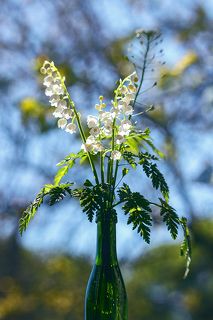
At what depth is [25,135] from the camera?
4695 mm

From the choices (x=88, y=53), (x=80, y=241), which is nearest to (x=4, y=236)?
(x=80, y=241)

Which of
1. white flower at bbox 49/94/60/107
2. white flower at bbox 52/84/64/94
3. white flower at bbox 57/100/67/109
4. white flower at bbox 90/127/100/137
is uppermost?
white flower at bbox 52/84/64/94

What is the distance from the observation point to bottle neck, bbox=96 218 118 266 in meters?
0.89

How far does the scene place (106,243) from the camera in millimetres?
900

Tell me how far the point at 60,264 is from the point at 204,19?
2.17 metres

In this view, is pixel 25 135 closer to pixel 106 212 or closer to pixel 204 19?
pixel 204 19

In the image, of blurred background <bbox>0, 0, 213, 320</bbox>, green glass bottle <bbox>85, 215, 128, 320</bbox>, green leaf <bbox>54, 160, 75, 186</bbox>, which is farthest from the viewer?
blurred background <bbox>0, 0, 213, 320</bbox>

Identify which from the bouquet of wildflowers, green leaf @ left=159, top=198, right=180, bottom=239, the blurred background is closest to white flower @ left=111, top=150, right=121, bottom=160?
the bouquet of wildflowers

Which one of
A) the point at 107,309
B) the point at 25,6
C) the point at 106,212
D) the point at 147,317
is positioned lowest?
the point at 107,309

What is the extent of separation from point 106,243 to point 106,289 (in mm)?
68

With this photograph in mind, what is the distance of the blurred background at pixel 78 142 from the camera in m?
4.07

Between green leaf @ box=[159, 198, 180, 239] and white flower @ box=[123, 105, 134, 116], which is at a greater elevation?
white flower @ box=[123, 105, 134, 116]

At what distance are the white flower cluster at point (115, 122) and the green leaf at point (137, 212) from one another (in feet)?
0.20

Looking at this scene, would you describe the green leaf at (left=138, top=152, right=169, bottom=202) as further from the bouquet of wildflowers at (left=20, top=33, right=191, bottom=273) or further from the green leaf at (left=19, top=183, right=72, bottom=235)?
the green leaf at (left=19, top=183, right=72, bottom=235)
